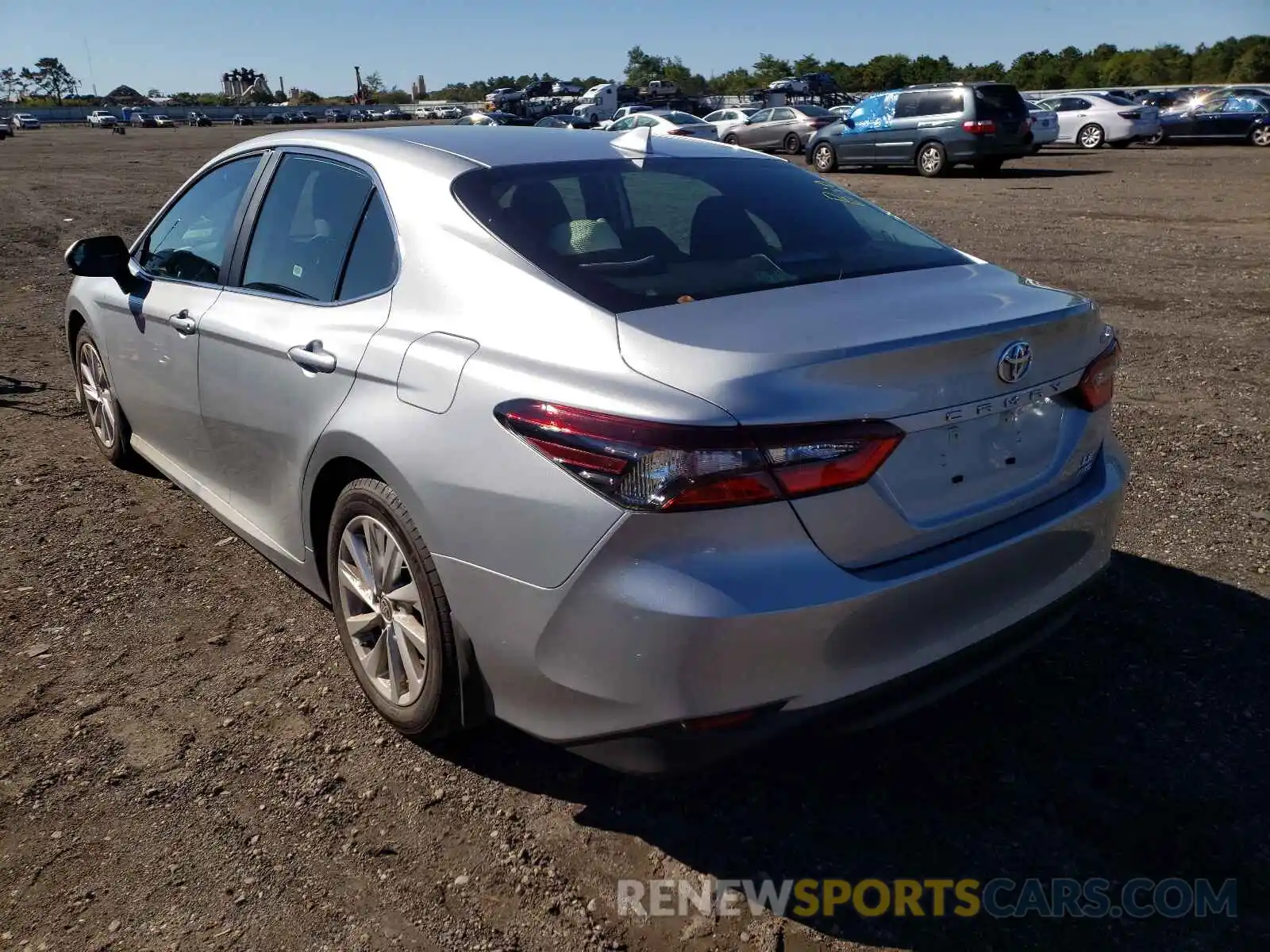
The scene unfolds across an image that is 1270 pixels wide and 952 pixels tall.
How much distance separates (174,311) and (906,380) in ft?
9.35

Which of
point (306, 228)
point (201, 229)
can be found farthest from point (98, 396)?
point (306, 228)

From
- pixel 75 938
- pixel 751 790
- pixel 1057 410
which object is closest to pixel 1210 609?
pixel 1057 410

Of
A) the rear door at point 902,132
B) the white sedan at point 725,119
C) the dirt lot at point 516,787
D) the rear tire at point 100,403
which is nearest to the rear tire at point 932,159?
the rear door at point 902,132

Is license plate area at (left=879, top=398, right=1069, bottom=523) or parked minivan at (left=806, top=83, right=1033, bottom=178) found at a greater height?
parked minivan at (left=806, top=83, right=1033, bottom=178)

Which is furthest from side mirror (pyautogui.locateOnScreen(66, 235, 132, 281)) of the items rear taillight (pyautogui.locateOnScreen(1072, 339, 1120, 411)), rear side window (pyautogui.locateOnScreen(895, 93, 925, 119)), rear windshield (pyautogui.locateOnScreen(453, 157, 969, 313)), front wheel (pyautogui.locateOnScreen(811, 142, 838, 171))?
front wheel (pyautogui.locateOnScreen(811, 142, 838, 171))

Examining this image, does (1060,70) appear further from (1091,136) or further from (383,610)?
(383,610)

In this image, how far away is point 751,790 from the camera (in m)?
2.85

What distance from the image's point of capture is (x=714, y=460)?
215 cm

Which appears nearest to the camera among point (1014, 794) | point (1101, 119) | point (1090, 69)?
point (1014, 794)

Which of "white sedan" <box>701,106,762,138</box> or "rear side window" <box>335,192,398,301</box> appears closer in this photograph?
"rear side window" <box>335,192,398,301</box>

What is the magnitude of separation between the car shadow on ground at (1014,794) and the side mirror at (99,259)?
8.66 feet

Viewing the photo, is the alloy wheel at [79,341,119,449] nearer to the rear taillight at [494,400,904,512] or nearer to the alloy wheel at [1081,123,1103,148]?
the rear taillight at [494,400,904,512]

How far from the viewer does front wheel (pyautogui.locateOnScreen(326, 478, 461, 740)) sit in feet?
8.88

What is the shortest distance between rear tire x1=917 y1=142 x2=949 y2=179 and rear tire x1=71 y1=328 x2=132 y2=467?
762 inches
